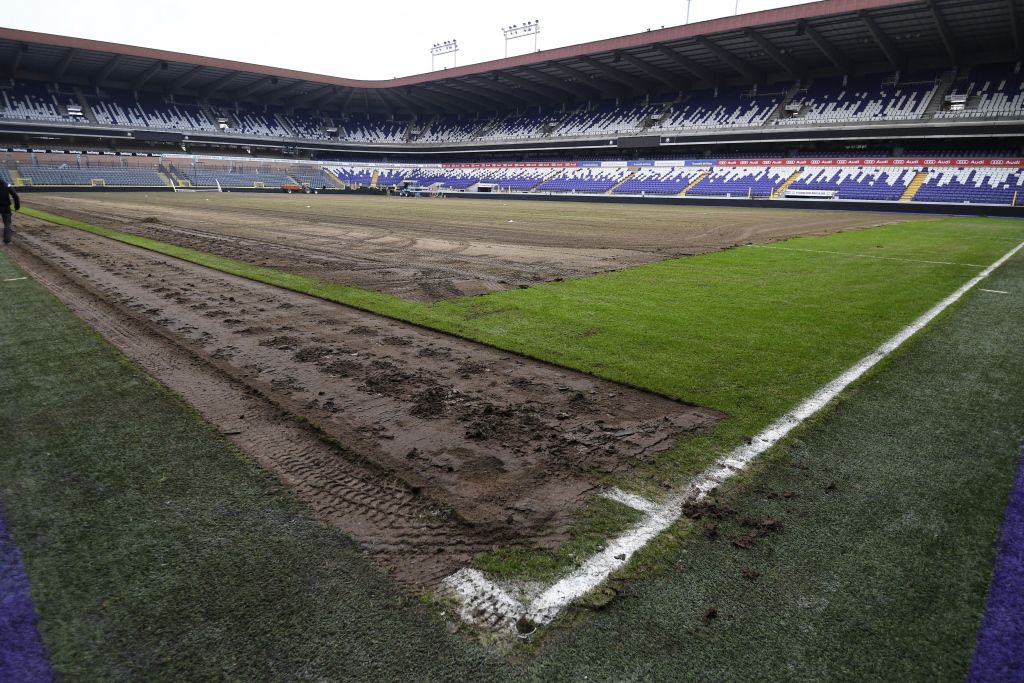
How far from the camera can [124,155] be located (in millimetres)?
61188

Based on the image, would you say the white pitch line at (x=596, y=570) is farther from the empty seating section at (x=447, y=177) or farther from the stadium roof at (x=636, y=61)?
the empty seating section at (x=447, y=177)

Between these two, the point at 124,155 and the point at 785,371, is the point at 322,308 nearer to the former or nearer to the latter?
the point at 785,371

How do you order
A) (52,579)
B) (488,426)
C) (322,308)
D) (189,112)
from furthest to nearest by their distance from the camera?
(189,112), (322,308), (488,426), (52,579)

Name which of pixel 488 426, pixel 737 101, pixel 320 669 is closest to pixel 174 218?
pixel 488 426

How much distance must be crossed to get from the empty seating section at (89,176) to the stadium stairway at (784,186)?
207 ft

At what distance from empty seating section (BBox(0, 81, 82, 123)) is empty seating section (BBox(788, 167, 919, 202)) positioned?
75.9 m

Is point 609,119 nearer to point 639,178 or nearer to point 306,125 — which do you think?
point 639,178

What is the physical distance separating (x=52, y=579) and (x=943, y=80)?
57901 millimetres

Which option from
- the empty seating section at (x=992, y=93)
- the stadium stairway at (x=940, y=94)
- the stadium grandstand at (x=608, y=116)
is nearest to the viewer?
the empty seating section at (x=992, y=93)

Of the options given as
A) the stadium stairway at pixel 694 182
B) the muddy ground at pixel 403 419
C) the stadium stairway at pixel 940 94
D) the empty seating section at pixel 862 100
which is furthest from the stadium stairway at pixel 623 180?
the muddy ground at pixel 403 419

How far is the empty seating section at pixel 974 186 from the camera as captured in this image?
109 feet

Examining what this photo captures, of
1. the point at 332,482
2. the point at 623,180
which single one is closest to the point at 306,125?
the point at 623,180

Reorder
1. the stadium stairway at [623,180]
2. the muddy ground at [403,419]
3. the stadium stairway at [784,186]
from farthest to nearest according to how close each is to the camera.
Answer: the stadium stairway at [623,180] → the stadium stairway at [784,186] → the muddy ground at [403,419]

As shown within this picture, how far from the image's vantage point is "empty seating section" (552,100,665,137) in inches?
2288
